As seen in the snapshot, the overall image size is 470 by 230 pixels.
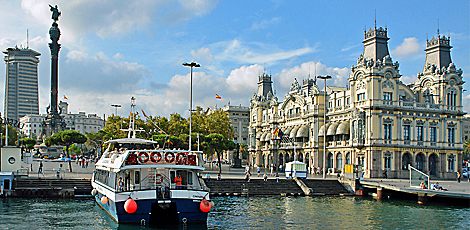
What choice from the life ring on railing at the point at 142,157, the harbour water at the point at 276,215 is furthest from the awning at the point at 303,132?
the life ring on railing at the point at 142,157

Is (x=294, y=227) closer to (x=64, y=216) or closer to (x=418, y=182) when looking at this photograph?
(x=64, y=216)

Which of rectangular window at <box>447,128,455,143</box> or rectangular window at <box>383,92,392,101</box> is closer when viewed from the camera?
rectangular window at <box>383,92,392,101</box>

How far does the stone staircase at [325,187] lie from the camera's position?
56.0 metres

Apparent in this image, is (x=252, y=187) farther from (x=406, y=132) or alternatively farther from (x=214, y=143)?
(x=406, y=132)

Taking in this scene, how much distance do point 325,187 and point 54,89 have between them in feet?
282

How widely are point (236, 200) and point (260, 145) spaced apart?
55.6 metres

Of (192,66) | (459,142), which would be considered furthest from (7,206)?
(459,142)

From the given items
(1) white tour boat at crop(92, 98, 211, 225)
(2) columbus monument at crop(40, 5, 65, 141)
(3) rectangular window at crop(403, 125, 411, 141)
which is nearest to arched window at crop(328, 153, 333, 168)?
(3) rectangular window at crop(403, 125, 411, 141)

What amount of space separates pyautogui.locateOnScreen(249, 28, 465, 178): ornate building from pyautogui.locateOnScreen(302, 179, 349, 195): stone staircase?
38.9ft

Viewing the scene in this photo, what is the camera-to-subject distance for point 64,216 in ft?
117

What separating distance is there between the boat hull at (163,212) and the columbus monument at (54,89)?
91219mm

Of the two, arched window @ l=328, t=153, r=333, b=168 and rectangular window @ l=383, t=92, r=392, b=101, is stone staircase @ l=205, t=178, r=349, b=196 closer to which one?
rectangular window @ l=383, t=92, r=392, b=101

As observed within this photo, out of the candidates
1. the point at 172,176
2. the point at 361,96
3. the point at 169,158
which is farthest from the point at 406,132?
the point at 169,158

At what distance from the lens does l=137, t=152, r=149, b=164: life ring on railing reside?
31.3 meters
